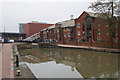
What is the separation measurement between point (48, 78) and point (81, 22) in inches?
1093

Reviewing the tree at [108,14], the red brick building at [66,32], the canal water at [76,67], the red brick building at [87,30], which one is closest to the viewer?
the canal water at [76,67]

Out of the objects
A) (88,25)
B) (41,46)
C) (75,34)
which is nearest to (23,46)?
(41,46)

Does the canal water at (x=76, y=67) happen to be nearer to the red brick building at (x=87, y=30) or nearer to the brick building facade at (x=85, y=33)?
the brick building facade at (x=85, y=33)

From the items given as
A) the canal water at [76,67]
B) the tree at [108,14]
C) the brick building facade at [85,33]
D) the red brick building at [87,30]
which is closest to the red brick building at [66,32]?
the brick building facade at [85,33]

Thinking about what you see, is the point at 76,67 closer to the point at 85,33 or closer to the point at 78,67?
the point at 78,67

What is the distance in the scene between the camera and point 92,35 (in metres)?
28.5

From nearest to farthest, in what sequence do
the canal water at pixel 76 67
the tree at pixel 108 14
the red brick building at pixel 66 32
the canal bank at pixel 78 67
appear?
the canal water at pixel 76 67
the canal bank at pixel 78 67
the tree at pixel 108 14
the red brick building at pixel 66 32

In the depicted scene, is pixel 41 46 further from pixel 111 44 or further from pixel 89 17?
pixel 111 44

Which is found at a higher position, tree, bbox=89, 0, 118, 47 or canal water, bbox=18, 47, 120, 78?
tree, bbox=89, 0, 118, 47

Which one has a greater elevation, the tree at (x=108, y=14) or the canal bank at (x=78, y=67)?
the tree at (x=108, y=14)

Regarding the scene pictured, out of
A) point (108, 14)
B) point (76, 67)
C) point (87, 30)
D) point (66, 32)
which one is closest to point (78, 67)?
point (76, 67)

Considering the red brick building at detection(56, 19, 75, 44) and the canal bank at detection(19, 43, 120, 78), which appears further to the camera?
the red brick building at detection(56, 19, 75, 44)

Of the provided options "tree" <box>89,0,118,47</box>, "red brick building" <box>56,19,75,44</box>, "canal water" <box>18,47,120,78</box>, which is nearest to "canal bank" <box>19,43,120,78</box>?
"canal water" <box>18,47,120,78</box>

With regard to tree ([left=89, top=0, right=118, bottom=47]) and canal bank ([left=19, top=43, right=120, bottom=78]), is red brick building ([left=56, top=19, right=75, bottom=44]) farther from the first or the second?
canal bank ([left=19, top=43, right=120, bottom=78])
